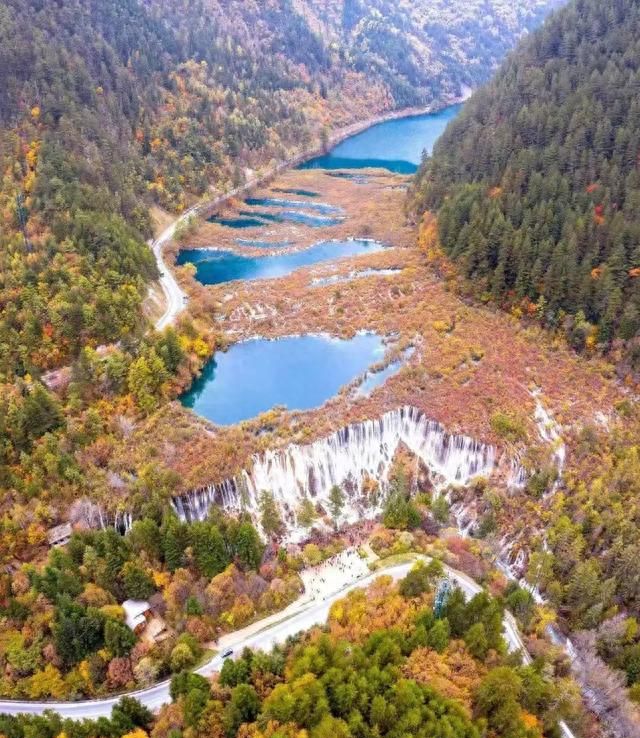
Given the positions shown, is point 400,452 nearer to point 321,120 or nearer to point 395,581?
point 395,581

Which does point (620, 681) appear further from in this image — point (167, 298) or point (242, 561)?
point (167, 298)

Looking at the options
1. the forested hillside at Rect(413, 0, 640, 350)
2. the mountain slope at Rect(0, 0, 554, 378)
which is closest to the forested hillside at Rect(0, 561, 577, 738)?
the mountain slope at Rect(0, 0, 554, 378)

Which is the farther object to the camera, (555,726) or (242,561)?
(242,561)

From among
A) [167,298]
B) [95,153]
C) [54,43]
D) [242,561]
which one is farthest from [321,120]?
[242,561]

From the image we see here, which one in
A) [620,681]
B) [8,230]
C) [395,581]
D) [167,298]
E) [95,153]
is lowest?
[620,681]

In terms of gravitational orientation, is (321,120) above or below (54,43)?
below

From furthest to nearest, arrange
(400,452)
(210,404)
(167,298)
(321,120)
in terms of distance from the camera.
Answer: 1. (321,120)
2. (167,298)
3. (210,404)
4. (400,452)

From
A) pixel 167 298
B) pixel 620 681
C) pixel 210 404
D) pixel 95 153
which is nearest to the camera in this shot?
pixel 620 681
